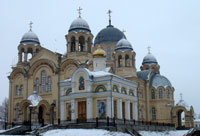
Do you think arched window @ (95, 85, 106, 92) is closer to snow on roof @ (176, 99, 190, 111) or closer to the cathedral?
the cathedral

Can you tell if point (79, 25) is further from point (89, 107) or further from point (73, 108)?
point (89, 107)

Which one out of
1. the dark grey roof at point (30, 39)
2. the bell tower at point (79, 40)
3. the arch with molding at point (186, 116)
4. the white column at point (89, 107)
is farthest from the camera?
the dark grey roof at point (30, 39)

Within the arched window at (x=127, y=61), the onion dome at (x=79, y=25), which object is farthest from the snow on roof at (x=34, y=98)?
the arched window at (x=127, y=61)

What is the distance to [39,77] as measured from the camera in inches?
1523

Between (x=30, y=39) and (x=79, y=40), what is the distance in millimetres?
7079

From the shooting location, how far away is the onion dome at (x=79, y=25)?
→ 126ft

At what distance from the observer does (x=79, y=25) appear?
127 feet

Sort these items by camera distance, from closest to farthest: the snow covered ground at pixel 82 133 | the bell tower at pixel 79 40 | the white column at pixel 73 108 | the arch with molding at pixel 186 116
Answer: the snow covered ground at pixel 82 133
the white column at pixel 73 108
the bell tower at pixel 79 40
the arch with molding at pixel 186 116

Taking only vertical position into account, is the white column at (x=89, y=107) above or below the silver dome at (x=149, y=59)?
below

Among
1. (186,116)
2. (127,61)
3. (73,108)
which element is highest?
(127,61)

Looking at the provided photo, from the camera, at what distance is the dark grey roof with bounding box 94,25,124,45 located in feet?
147

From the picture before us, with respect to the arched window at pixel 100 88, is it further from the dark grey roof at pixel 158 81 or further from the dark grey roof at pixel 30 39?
the dark grey roof at pixel 30 39

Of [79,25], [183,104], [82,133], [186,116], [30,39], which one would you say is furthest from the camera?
[30,39]

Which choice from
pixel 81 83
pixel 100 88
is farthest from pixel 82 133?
pixel 81 83
